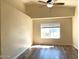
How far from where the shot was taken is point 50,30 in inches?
421

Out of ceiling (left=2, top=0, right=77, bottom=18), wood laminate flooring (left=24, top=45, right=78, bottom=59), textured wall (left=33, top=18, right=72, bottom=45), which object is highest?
ceiling (left=2, top=0, right=77, bottom=18)

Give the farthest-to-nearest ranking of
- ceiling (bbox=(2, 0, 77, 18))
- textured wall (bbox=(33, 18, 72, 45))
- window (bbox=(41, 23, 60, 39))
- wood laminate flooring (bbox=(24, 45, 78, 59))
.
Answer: window (bbox=(41, 23, 60, 39)), textured wall (bbox=(33, 18, 72, 45)), ceiling (bbox=(2, 0, 77, 18)), wood laminate flooring (bbox=(24, 45, 78, 59))

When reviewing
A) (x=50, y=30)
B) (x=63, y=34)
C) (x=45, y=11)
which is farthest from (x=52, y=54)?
(x=50, y=30)

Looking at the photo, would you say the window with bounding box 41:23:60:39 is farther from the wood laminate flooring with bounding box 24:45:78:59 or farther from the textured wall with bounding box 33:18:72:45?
the wood laminate flooring with bounding box 24:45:78:59

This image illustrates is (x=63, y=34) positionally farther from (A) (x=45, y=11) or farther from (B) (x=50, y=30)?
(A) (x=45, y=11)

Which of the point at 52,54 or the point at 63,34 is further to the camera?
the point at 63,34

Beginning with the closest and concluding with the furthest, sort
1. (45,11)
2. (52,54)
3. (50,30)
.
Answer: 1. (52,54)
2. (45,11)
3. (50,30)

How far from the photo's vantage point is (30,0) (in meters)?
7.62

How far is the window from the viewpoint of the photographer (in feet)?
34.5

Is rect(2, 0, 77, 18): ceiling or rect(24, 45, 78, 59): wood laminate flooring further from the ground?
rect(2, 0, 77, 18): ceiling

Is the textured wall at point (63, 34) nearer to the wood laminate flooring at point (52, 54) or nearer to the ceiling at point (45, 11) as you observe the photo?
the ceiling at point (45, 11)

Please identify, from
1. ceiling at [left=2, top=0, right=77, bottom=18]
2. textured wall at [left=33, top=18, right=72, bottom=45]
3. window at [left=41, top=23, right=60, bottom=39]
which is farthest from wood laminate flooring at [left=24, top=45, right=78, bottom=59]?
window at [left=41, top=23, right=60, bottom=39]

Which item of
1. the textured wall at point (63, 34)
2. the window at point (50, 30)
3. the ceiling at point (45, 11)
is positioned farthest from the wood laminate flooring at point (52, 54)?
the window at point (50, 30)

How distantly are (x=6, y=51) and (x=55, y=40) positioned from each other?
667cm
